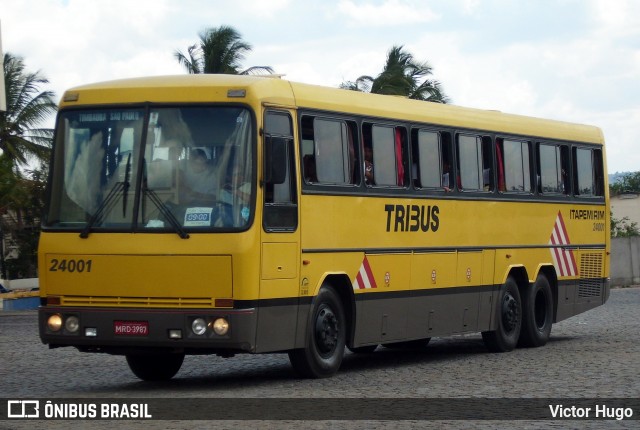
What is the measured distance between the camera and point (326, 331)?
51.0ft

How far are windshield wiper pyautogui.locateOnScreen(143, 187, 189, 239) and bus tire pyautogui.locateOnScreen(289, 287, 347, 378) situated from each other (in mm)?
1895

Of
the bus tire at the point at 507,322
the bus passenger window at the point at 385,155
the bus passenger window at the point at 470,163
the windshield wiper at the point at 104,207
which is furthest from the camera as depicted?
the bus tire at the point at 507,322

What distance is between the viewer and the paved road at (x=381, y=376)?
44.4 ft

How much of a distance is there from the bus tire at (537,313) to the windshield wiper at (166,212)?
8.26m

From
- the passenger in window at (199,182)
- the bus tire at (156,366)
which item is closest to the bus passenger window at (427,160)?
the bus tire at (156,366)

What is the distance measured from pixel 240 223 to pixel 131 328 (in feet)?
4.91

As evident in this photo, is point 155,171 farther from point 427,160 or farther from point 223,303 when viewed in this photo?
point 427,160

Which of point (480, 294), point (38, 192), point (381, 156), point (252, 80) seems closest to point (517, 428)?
point (252, 80)

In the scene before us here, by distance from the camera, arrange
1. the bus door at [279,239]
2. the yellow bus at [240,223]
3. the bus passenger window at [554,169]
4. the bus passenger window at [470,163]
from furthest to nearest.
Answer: the bus passenger window at [554,169] < the bus passenger window at [470,163] < the bus door at [279,239] < the yellow bus at [240,223]

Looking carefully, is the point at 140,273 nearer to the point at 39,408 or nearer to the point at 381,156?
the point at 39,408

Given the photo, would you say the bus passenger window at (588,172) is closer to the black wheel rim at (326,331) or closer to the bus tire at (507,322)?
the bus tire at (507,322)

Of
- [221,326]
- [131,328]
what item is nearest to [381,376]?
[221,326]

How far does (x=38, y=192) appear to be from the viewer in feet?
171

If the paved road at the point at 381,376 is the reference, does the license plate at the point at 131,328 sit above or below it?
above
